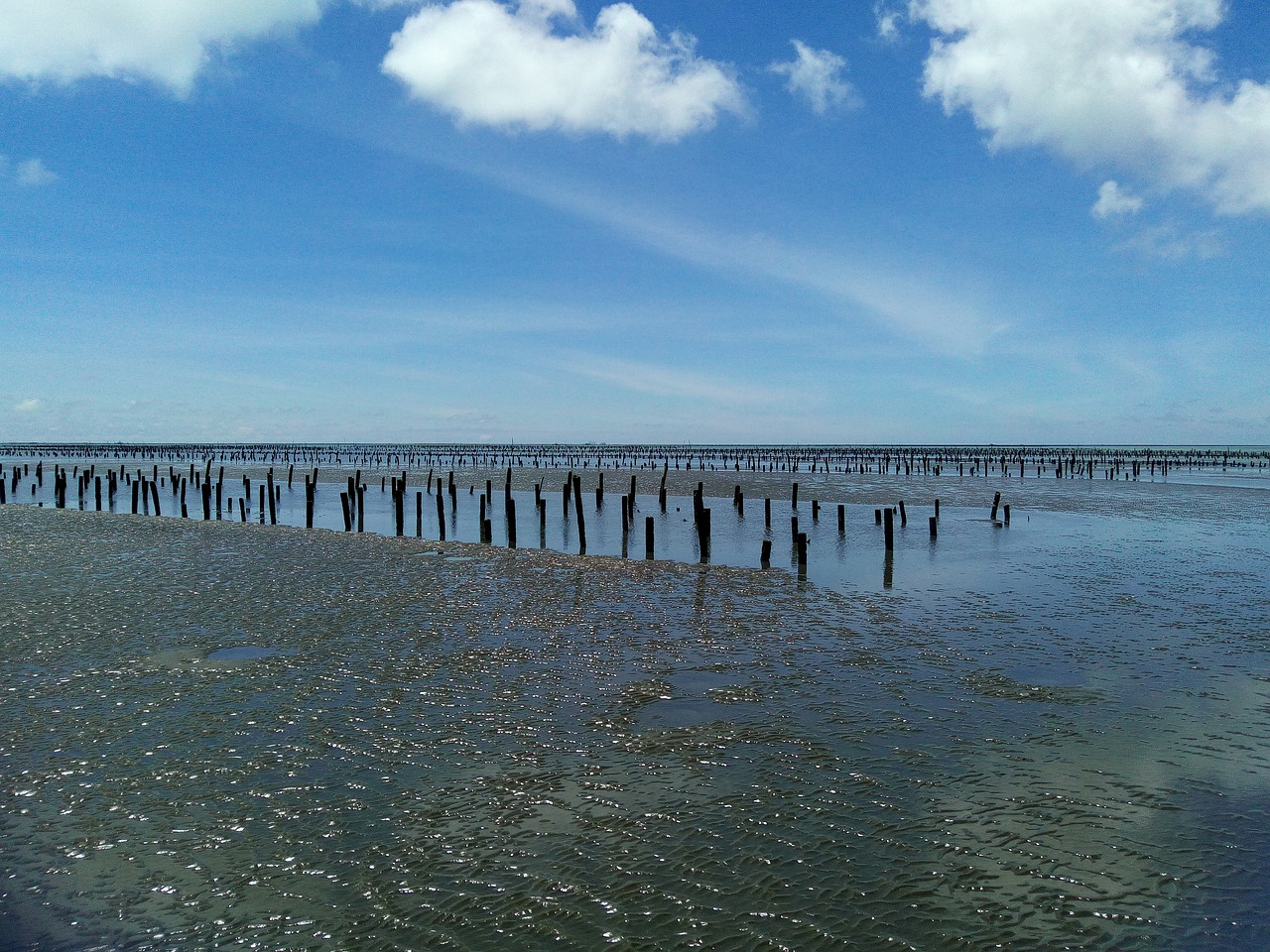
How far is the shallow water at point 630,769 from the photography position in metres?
5.27

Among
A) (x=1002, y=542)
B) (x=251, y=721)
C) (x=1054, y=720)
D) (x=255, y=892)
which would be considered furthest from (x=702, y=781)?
(x=1002, y=542)

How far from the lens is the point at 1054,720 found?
348 inches

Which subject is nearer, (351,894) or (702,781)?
(351,894)

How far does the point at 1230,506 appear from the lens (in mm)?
37375

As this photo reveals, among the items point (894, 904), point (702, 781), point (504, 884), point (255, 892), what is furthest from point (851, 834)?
point (255, 892)

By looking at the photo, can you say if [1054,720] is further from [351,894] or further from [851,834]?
[351,894]

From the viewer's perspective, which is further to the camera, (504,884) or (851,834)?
(851,834)

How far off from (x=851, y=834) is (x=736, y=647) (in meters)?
5.73

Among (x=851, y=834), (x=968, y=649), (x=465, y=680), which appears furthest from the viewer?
(x=968, y=649)

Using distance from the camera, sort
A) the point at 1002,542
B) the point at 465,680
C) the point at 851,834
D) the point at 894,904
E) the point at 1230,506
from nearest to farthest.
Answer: the point at 894,904 → the point at 851,834 → the point at 465,680 → the point at 1002,542 → the point at 1230,506

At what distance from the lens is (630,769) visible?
756cm

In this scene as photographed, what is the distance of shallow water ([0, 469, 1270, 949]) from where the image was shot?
527 centimetres

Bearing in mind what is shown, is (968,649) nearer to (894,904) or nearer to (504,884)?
(894,904)

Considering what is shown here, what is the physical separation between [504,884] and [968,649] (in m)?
8.64
